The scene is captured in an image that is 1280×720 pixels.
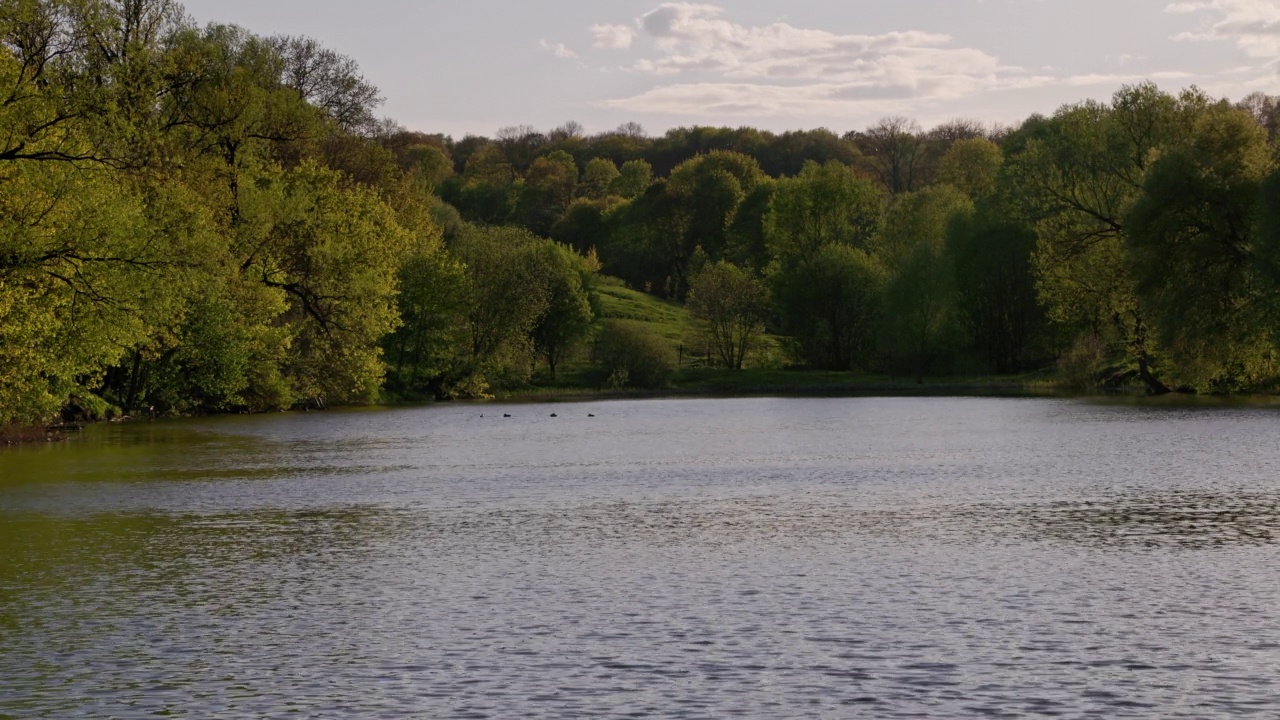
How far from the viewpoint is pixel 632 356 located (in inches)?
4205

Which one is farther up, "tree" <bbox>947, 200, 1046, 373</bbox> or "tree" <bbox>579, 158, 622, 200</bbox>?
"tree" <bbox>579, 158, 622, 200</bbox>

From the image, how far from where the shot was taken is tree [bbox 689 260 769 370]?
11731 cm

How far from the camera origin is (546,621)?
16844 millimetres

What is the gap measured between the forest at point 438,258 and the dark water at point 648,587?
1105 centimetres

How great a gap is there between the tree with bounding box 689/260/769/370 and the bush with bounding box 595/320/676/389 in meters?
10.4

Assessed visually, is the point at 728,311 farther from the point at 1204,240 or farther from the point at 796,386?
the point at 1204,240

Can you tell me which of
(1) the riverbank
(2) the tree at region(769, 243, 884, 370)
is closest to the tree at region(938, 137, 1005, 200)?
(2) the tree at region(769, 243, 884, 370)

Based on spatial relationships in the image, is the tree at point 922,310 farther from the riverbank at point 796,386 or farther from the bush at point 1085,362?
the bush at point 1085,362

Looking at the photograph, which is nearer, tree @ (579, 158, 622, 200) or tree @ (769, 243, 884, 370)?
tree @ (769, 243, 884, 370)

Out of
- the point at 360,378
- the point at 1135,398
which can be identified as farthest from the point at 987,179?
the point at 360,378

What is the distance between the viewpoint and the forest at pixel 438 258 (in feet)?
158

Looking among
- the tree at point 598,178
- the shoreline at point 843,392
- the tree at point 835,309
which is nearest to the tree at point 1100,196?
the shoreline at point 843,392

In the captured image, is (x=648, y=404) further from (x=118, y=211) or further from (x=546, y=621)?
(x=546, y=621)

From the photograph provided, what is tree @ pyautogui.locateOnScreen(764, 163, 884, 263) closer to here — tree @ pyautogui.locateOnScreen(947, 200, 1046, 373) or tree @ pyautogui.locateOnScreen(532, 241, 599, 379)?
tree @ pyautogui.locateOnScreen(947, 200, 1046, 373)
